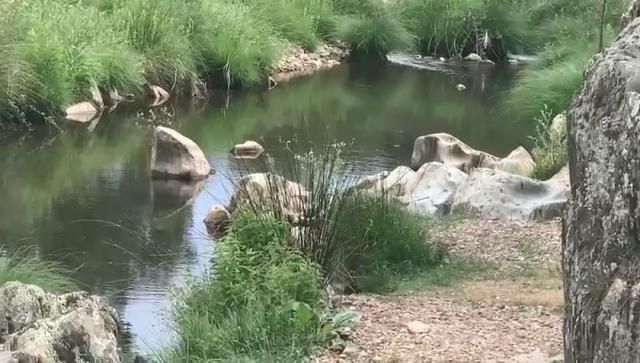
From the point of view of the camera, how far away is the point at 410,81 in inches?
619

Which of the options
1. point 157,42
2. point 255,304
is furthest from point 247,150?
point 255,304

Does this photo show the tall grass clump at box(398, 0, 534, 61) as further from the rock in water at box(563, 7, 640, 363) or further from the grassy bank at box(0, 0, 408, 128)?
the rock in water at box(563, 7, 640, 363)

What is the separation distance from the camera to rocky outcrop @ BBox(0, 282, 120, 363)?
3.64 meters

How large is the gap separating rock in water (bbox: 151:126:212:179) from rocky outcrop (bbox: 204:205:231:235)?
161 centimetres

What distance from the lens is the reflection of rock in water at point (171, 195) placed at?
819 cm

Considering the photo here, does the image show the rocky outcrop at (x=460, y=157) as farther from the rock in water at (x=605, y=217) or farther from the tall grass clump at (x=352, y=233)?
the rock in water at (x=605, y=217)

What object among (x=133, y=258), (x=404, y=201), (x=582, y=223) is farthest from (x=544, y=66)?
(x=582, y=223)

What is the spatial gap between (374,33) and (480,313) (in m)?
13.2

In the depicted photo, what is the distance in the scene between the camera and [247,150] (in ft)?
33.9

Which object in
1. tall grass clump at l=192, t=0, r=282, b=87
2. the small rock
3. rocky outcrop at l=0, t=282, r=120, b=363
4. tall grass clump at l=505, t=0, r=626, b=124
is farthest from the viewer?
tall grass clump at l=192, t=0, r=282, b=87

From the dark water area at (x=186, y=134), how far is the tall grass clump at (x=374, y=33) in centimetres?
51

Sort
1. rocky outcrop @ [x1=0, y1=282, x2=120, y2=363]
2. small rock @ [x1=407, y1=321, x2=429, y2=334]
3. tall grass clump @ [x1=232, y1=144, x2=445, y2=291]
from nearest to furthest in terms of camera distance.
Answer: rocky outcrop @ [x1=0, y1=282, x2=120, y2=363], small rock @ [x1=407, y1=321, x2=429, y2=334], tall grass clump @ [x1=232, y1=144, x2=445, y2=291]

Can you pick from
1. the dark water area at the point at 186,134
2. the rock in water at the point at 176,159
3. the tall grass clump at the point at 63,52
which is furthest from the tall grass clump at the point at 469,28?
the rock in water at the point at 176,159

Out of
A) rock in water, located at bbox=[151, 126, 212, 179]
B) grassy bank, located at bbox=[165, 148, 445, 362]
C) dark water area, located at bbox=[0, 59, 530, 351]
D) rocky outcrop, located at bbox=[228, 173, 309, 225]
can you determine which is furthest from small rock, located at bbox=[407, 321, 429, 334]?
rock in water, located at bbox=[151, 126, 212, 179]
